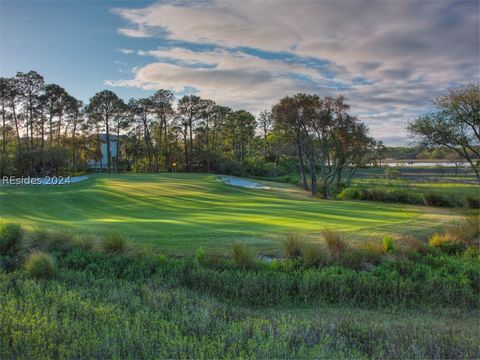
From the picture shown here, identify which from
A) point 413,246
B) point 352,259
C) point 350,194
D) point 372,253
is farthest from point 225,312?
point 350,194

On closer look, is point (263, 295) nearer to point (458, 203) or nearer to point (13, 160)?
point (458, 203)

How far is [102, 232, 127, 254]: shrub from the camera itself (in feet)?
33.0

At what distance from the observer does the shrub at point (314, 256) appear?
9.52m

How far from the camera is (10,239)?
10227mm

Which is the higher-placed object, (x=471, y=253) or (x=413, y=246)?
(x=413, y=246)

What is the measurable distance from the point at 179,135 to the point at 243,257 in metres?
58.4

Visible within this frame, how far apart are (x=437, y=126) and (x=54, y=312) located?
99.2ft

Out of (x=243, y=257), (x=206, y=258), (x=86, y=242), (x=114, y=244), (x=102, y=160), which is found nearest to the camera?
(x=243, y=257)

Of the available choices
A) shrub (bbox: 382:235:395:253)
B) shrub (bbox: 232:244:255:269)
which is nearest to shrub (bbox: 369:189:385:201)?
shrub (bbox: 382:235:395:253)

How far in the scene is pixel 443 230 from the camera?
14.4 m

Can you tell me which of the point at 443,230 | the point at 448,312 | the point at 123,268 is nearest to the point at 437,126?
the point at 443,230

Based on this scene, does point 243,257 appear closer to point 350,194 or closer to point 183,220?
point 183,220

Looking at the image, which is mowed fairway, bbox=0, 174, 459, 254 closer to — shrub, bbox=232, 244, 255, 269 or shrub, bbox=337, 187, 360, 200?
shrub, bbox=232, 244, 255, 269

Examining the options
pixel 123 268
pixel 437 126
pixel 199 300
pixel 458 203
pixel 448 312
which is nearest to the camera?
pixel 199 300
